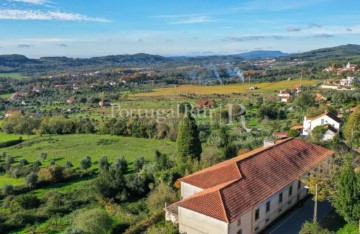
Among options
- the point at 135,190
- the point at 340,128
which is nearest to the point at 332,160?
the point at 135,190

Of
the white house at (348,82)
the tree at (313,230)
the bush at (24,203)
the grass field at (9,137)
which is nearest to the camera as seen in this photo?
the tree at (313,230)

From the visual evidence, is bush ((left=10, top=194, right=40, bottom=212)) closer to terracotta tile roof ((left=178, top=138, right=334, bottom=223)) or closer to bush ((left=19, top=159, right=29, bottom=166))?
bush ((left=19, top=159, right=29, bottom=166))

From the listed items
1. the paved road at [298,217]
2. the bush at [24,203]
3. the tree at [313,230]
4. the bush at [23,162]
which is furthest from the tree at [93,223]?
the bush at [23,162]

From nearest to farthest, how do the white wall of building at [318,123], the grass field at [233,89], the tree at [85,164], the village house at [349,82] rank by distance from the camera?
the tree at [85,164] → the white wall of building at [318,123] → the village house at [349,82] → the grass field at [233,89]

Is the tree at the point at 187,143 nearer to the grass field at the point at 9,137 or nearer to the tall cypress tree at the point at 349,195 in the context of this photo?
the tall cypress tree at the point at 349,195

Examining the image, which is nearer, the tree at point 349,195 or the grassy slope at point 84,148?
the tree at point 349,195

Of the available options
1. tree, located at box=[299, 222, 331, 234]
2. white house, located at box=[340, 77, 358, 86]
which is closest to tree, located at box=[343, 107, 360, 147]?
tree, located at box=[299, 222, 331, 234]
